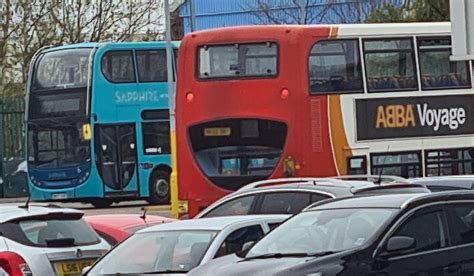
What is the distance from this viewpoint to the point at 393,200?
10.5m

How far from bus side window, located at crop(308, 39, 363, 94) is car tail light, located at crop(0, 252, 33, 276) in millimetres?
10430

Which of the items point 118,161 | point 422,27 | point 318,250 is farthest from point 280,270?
point 118,161

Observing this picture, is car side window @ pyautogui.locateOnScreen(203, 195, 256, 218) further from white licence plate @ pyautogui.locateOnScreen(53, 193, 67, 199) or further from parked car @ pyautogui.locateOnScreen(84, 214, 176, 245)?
white licence plate @ pyautogui.locateOnScreen(53, 193, 67, 199)

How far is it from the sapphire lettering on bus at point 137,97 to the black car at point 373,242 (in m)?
22.4

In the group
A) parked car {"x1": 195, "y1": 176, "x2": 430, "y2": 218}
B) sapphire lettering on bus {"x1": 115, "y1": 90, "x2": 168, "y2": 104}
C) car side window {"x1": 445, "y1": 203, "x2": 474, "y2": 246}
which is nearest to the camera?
car side window {"x1": 445, "y1": 203, "x2": 474, "y2": 246}

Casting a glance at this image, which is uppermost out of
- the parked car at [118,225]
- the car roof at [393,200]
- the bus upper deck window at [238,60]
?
the bus upper deck window at [238,60]

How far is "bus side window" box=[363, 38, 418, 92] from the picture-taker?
22.1 meters

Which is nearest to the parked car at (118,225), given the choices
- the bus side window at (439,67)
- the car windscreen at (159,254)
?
the car windscreen at (159,254)

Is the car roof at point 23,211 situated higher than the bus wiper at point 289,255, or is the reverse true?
the car roof at point 23,211

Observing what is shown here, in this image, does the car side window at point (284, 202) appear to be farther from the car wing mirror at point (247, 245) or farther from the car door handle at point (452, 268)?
the car door handle at point (452, 268)

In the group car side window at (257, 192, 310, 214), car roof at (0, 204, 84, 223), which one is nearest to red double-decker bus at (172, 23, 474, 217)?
car side window at (257, 192, 310, 214)

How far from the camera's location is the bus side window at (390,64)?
22125mm

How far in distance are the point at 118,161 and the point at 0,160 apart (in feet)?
29.3

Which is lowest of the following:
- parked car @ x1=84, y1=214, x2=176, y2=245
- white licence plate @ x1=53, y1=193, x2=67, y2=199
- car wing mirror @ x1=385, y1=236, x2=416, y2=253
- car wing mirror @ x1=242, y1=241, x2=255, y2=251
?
white licence plate @ x1=53, y1=193, x2=67, y2=199
